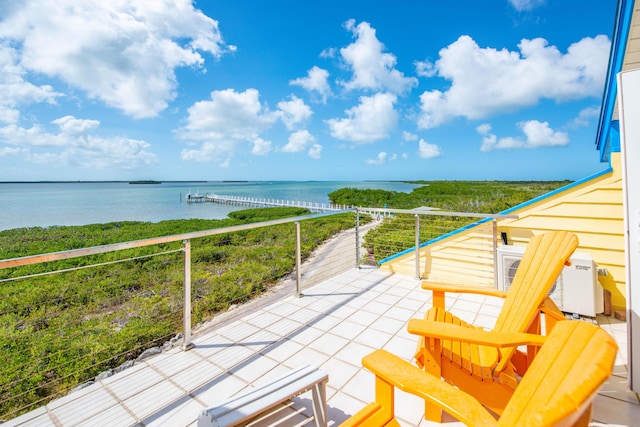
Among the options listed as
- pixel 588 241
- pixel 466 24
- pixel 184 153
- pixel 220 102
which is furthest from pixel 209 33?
pixel 184 153

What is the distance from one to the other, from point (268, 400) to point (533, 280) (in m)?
1.64

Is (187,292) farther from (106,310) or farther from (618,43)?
(618,43)

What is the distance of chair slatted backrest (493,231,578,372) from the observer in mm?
1531

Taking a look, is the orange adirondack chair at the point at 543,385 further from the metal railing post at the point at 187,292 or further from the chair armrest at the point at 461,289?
the metal railing post at the point at 187,292

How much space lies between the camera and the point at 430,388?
949 mm

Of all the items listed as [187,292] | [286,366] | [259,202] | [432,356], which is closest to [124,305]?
[187,292]

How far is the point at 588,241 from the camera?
3264 mm

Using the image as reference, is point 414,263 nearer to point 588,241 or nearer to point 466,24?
point 588,241

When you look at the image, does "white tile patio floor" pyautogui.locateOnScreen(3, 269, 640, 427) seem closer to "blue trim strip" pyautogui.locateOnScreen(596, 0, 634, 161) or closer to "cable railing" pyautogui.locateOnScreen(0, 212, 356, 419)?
"cable railing" pyautogui.locateOnScreen(0, 212, 356, 419)

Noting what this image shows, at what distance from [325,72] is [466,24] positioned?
5847 millimetres

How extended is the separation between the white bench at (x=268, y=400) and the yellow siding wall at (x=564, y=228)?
127 inches

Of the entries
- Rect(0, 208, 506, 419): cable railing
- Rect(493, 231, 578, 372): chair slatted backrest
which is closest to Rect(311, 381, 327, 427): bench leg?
Rect(493, 231, 578, 372): chair slatted backrest

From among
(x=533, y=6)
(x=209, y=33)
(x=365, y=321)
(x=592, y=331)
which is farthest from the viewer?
(x=209, y=33)

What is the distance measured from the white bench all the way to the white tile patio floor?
131 mm
